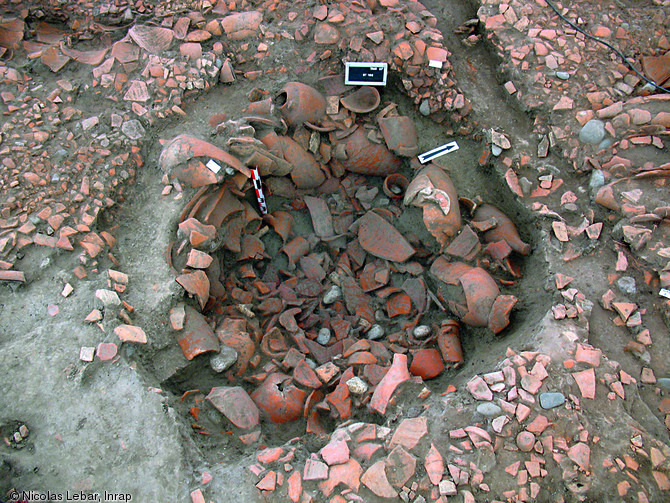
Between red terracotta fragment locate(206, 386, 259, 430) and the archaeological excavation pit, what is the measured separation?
1cm

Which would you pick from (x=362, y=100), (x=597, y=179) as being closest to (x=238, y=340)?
(x=362, y=100)

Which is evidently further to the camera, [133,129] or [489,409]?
[133,129]

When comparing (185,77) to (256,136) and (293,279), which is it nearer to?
(256,136)

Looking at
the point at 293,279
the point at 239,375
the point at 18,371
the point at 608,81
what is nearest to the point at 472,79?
the point at 608,81

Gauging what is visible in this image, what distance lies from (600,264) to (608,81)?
6.28 ft

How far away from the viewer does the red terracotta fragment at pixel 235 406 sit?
3.19 metres

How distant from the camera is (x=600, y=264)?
3.51m

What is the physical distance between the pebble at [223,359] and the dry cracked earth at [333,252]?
0.06 ft

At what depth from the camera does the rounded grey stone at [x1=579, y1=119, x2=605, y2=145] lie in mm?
3908

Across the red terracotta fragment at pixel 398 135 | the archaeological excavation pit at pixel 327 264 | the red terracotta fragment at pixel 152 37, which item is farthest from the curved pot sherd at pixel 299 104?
the red terracotta fragment at pixel 152 37

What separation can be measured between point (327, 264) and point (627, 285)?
8.50 ft

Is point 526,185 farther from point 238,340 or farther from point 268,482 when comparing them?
point 268,482

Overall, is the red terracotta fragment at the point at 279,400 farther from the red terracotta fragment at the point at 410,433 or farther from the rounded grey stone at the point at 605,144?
the rounded grey stone at the point at 605,144

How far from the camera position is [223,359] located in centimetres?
352
